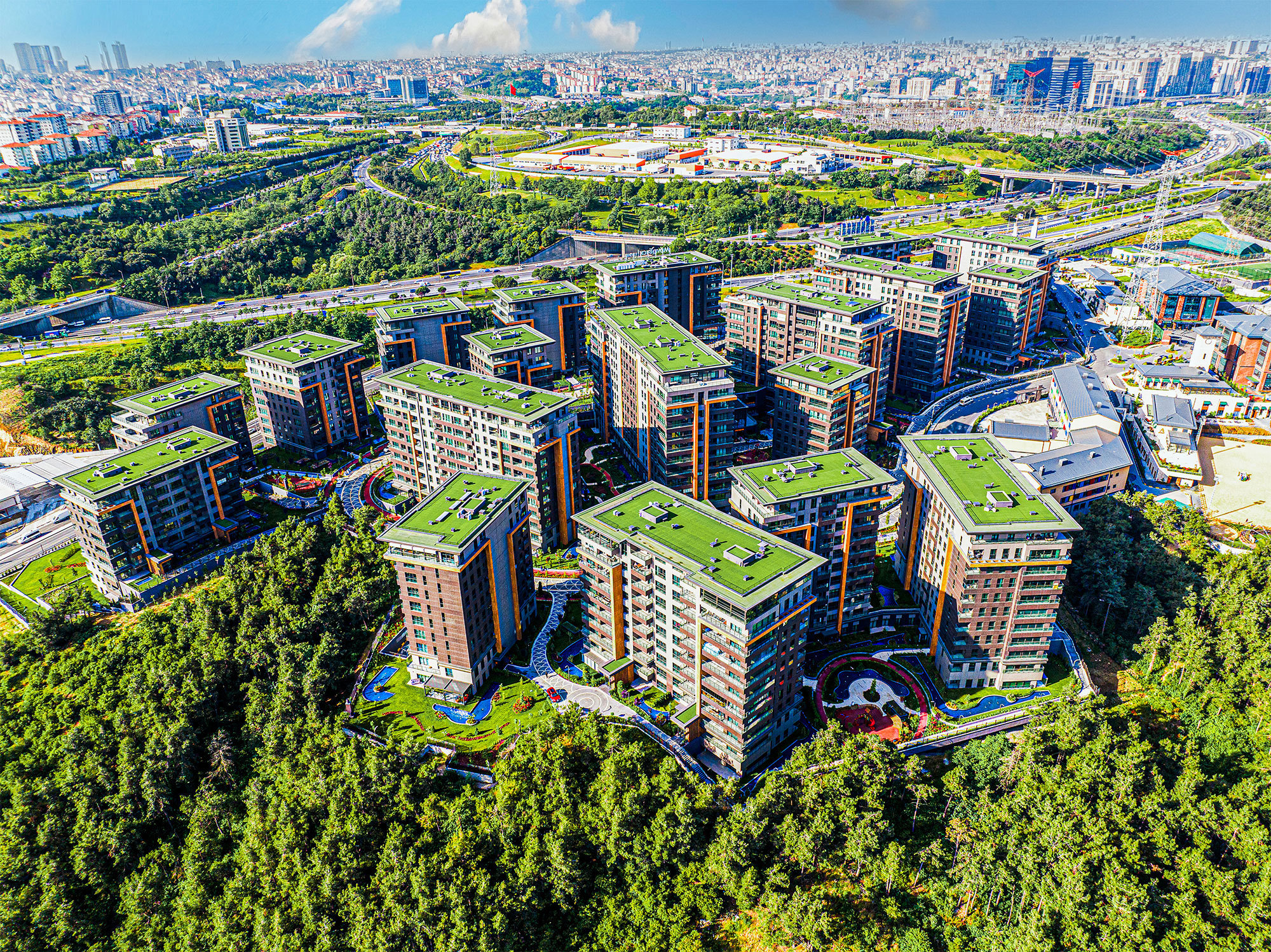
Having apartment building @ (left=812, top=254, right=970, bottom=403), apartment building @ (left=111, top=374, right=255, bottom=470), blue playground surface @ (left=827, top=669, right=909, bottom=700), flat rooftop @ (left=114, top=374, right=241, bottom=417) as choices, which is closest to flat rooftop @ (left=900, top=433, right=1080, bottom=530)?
blue playground surface @ (left=827, top=669, right=909, bottom=700)

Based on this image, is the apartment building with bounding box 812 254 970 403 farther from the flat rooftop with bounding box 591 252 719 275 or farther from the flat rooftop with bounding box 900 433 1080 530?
the flat rooftop with bounding box 900 433 1080 530

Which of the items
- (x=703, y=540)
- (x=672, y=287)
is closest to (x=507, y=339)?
(x=672, y=287)

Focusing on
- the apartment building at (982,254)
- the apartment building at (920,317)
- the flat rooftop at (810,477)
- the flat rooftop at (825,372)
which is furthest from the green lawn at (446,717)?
the apartment building at (982,254)

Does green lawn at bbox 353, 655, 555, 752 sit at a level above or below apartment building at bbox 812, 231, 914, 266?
below

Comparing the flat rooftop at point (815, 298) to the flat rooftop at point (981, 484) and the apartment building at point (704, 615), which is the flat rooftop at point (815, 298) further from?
the apartment building at point (704, 615)

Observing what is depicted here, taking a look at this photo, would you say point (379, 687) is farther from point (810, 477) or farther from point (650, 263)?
point (650, 263)

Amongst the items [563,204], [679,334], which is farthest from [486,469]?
[563,204]
